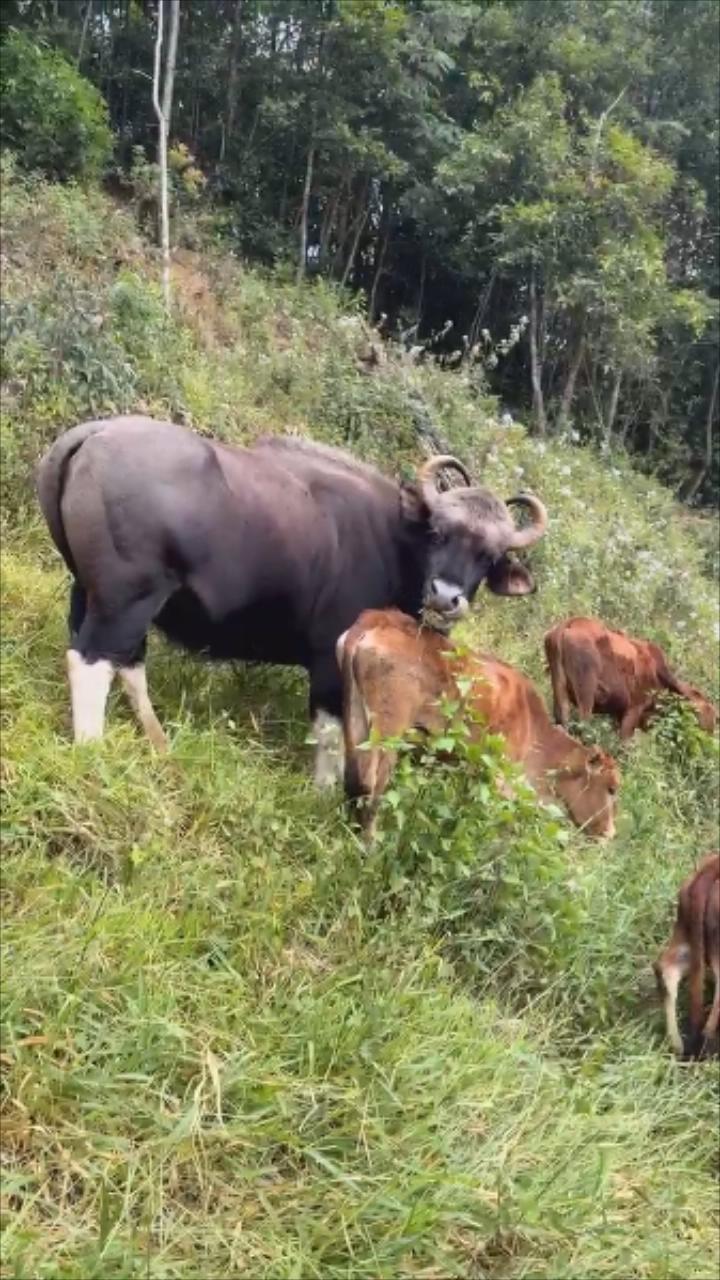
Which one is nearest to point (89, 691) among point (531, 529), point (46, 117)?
point (531, 529)

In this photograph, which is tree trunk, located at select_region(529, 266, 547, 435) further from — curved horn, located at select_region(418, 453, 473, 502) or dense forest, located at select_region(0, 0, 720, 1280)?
curved horn, located at select_region(418, 453, 473, 502)

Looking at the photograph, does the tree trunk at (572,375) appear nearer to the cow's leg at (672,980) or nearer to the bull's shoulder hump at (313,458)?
the bull's shoulder hump at (313,458)

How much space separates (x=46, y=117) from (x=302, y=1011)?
17285 millimetres

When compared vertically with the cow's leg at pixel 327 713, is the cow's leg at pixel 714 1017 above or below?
below

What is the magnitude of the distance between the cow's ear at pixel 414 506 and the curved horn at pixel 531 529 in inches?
17.9

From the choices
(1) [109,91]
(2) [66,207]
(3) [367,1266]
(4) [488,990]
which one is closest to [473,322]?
(1) [109,91]

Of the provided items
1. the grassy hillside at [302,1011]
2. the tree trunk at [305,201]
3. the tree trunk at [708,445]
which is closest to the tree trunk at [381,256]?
the tree trunk at [305,201]

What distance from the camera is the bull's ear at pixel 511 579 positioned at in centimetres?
608

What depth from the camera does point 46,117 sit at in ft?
58.8

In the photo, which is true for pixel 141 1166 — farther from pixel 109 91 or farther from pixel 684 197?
pixel 684 197

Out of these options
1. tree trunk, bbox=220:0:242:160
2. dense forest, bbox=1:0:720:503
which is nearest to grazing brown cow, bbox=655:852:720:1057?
dense forest, bbox=1:0:720:503

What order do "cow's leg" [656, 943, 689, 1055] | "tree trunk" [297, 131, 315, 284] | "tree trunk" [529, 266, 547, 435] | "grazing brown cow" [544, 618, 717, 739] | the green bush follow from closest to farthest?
"cow's leg" [656, 943, 689, 1055], "grazing brown cow" [544, 618, 717, 739], the green bush, "tree trunk" [529, 266, 547, 435], "tree trunk" [297, 131, 315, 284]

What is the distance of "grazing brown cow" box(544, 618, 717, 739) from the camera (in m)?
7.39

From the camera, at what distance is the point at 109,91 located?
23.1 m
